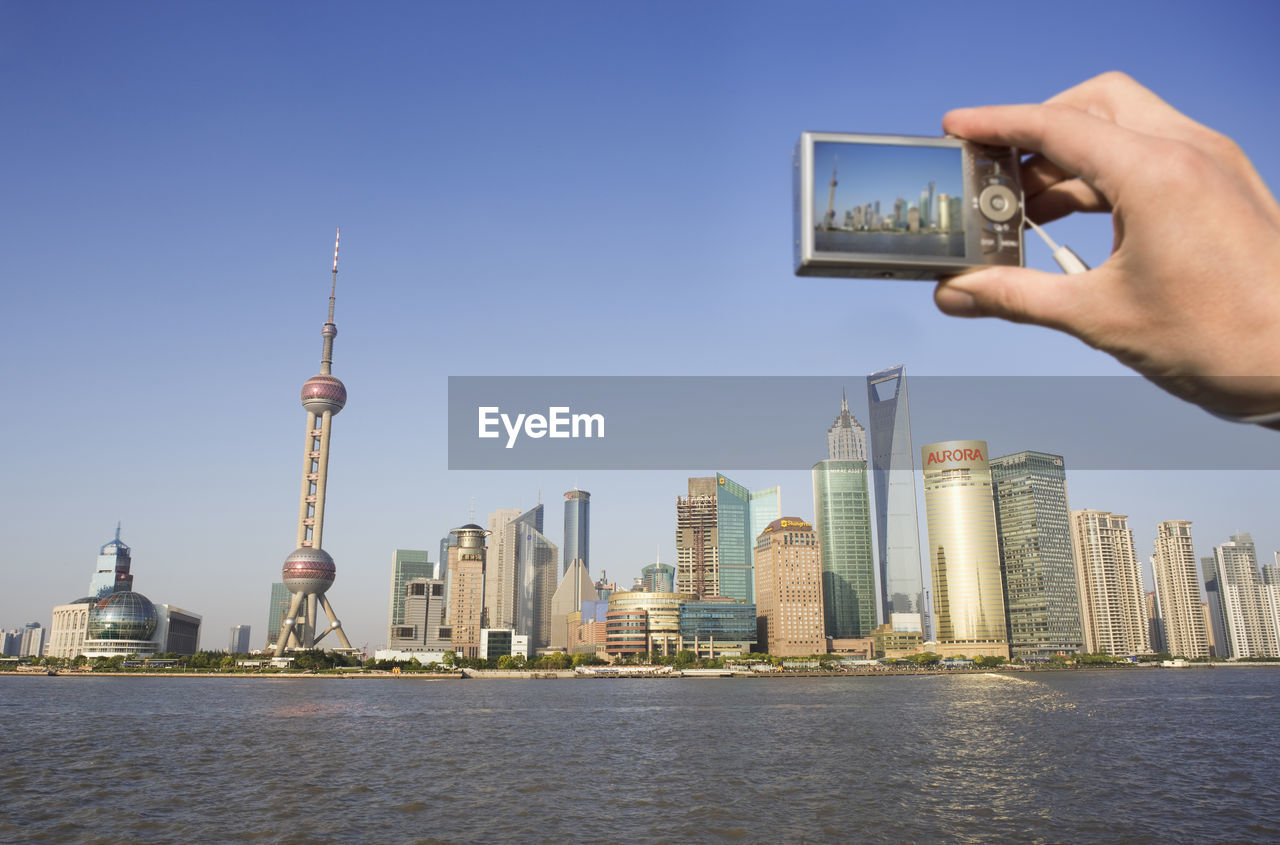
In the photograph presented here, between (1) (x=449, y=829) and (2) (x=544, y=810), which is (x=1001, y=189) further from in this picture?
(2) (x=544, y=810)

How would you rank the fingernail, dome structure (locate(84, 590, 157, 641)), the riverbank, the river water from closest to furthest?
the fingernail, the river water, the riverbank, dome structure (locate(84, 590, 157, 641))

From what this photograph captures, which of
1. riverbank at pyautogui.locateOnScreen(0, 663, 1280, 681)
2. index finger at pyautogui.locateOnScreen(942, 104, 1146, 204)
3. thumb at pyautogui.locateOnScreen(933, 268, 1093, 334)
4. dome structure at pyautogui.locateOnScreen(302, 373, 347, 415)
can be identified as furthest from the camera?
dome structure at pyautogui.locateOnScreen(302, 373, 347, 415)

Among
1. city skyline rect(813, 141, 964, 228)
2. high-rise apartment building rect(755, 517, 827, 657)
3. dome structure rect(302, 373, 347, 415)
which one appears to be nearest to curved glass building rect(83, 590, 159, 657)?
dome structure rect(302, 373, 347, 415)

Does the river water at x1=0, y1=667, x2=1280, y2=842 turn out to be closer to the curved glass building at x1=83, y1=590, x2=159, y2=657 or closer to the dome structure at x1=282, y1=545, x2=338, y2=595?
the dome structure at x1=282, y1=545, x2=338, y2=595

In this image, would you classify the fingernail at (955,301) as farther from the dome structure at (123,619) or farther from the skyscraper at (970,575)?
the skyscraper at (970,575)

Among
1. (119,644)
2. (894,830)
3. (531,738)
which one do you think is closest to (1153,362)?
(894,830)

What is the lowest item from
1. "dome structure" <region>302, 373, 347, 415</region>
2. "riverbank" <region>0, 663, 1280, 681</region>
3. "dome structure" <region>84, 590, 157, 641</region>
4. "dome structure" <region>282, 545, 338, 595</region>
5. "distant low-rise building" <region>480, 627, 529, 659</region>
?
"riverbank" <region>0, 663, 1280, 681</region>

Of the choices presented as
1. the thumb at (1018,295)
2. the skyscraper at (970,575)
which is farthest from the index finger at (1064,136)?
the skyscraper at (970,575)
